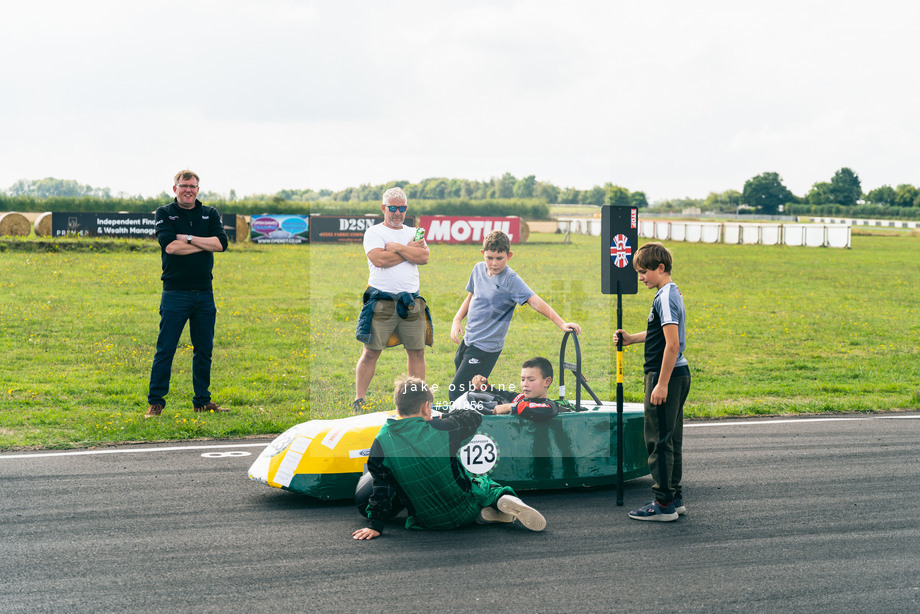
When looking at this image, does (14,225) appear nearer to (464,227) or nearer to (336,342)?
(336,342)

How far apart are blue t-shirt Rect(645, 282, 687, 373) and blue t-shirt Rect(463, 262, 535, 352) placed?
1.22 m

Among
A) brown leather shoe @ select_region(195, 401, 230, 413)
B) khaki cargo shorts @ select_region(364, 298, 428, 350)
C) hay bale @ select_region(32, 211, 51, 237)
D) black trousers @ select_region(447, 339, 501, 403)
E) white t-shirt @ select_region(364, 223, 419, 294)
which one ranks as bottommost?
brown leather shoe @ select_region(195, 401, 230, 413)

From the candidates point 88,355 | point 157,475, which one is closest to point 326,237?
point 157,475

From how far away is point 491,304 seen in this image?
6801mm

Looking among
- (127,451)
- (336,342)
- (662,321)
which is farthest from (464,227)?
(127,451)

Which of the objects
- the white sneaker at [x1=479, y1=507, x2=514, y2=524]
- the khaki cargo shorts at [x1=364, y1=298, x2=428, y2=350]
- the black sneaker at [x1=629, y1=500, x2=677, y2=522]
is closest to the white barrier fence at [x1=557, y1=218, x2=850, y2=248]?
the khaki cargo shorts at [x1=364, y1=298, x2=428, y2=350]

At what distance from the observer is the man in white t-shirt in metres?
6.40

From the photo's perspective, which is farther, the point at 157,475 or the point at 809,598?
the point at 157,475

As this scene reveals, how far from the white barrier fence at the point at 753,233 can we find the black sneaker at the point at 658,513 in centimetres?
4873

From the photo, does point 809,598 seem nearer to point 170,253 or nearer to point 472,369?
point 472,369

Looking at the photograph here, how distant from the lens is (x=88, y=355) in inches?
502

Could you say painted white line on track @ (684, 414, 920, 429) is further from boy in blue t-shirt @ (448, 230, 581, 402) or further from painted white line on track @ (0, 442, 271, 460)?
painted white line on track @ (0, 442, 271, 460)

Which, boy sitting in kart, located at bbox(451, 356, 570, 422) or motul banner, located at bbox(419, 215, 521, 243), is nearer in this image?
boy sitting in kart, located at bbox(451, 356, 570, 422)

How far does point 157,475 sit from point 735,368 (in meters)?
8.98
